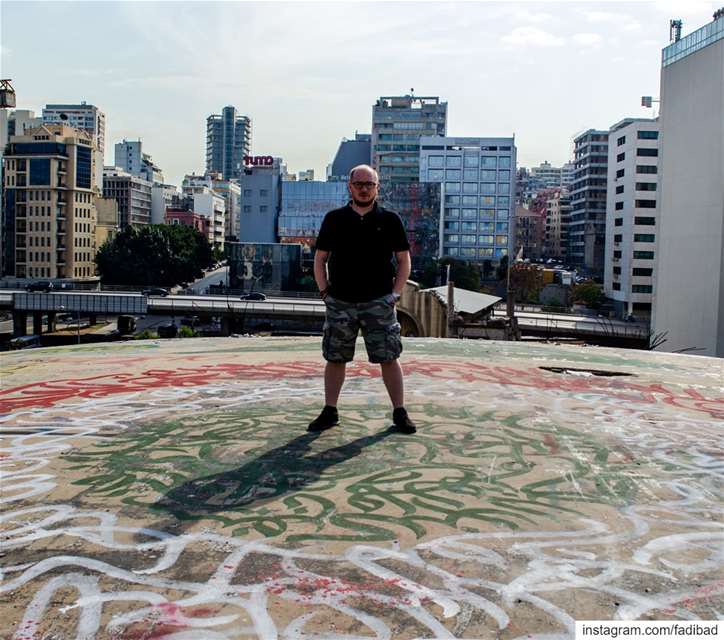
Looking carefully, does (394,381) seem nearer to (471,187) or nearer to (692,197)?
(692,197)

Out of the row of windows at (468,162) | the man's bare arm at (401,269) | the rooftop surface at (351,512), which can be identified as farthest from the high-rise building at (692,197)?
the row of windows at (468,162)

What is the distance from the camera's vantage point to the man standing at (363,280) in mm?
5766

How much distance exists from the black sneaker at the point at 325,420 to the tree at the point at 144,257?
304 ft

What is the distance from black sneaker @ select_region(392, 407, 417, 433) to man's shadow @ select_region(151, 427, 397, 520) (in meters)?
0.41

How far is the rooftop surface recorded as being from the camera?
3.01 m

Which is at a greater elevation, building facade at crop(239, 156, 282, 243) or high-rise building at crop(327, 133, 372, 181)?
high-rise building at crop(327, 133, 372, 181)

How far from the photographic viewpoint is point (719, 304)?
4619 centimetres

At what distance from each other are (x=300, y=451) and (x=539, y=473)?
1.55 m

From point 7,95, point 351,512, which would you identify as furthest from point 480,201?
point 351,512

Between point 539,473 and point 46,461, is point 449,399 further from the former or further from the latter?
point 46,461

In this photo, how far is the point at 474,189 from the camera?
112500mm

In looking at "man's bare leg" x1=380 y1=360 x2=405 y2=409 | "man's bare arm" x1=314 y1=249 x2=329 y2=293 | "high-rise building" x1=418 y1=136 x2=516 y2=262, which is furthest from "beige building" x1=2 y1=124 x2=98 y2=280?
"man's bare leg" x1=380 y1=360 x2=405 y2=409

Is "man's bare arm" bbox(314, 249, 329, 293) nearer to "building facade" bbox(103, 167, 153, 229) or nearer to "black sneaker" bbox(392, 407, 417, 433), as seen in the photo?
"black sneaker" bbox(392, 407, 417, 433)

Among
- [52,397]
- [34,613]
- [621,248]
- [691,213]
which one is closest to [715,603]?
[34,613]
